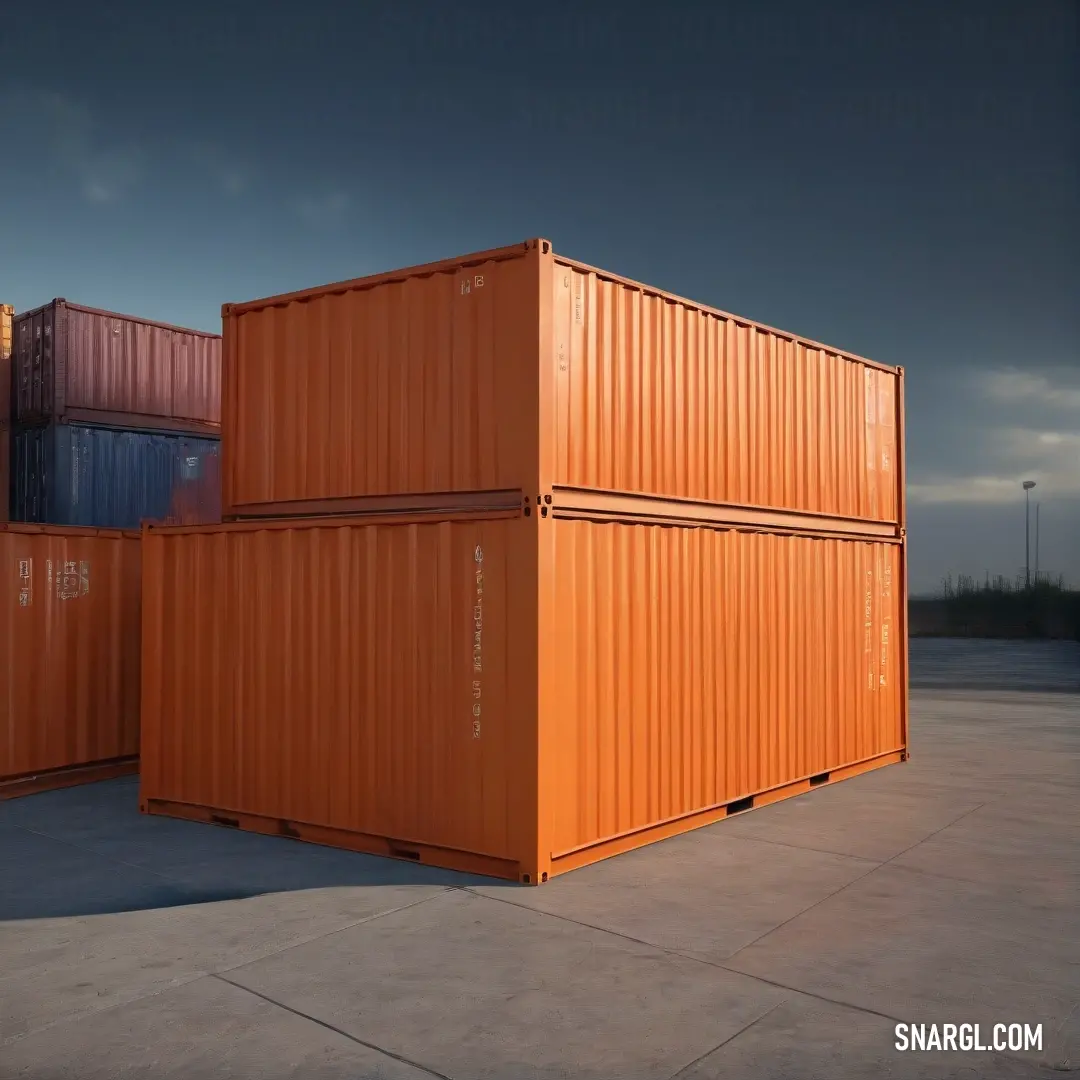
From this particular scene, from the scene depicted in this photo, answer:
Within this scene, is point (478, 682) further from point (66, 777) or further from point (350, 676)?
point (66, 777)

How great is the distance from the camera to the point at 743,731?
10367mm

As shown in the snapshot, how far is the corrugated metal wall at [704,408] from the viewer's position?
8602mm

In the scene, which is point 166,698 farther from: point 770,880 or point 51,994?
point 770,880

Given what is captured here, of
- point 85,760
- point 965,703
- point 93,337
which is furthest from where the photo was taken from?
point 965,703

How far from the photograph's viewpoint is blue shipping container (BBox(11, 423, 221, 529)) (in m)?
15.1

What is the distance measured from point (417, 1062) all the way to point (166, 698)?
6356 millimetres

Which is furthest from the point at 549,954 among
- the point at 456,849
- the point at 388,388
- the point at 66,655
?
the point at 66,655

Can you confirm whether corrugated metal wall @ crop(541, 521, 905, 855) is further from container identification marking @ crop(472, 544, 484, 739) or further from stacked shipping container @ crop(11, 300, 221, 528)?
stacked shipping container @ crop(11, 300, 221, 528)

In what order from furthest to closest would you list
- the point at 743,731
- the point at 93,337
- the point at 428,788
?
the point at 93,337 → the point at 743,731 → the point at 428,788

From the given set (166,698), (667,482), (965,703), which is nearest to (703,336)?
(667,482)

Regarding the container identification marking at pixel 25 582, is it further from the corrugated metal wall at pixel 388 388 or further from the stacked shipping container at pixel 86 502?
the corrugated metal wall at pixel 388 388

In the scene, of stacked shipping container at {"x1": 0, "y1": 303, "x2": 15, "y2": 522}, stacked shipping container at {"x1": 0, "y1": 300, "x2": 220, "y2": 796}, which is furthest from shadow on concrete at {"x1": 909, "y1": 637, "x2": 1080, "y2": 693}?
stacked shipping container at {"x1": 0, "y1": 303, "x2": 15, "y2": 522}

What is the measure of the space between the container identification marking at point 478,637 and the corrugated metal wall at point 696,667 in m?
0.56

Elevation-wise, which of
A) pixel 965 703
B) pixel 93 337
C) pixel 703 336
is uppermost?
pixel 93 337
